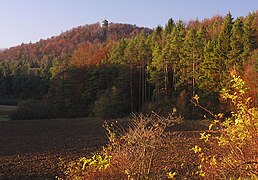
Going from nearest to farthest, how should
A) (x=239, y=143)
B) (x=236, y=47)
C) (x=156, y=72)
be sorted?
1. (x=239, y=143)
2. (x=236, y=47)
3. (x=156, y=72)

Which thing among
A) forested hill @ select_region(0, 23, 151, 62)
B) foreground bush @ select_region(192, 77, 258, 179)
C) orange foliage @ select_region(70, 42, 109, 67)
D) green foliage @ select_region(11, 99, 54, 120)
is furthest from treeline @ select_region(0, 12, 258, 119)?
forested hill @ select_region(0, 23, 151, 62)

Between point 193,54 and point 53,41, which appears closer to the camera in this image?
point 193,54

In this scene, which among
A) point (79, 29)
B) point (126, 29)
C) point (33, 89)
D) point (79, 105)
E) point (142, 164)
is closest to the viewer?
point (142, 164)

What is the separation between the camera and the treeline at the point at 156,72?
3444 centimetres

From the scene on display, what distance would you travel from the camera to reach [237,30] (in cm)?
3462

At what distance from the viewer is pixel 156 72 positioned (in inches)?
1550

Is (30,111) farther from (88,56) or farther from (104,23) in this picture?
(104,23)

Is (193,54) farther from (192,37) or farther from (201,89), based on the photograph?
(201,89)

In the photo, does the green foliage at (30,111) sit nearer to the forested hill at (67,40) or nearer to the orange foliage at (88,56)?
the orange foliage at (88,56)

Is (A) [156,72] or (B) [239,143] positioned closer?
(B) [239,143]

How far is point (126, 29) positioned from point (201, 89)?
8364 centimetres

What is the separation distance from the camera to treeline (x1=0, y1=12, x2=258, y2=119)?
34.4 meters

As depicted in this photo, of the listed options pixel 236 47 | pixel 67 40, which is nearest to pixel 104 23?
pixel 67 40

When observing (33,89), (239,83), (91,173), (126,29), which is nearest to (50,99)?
(33,89)
